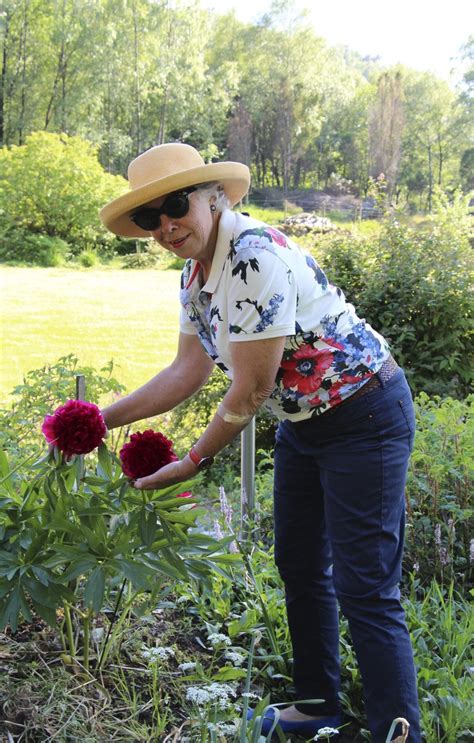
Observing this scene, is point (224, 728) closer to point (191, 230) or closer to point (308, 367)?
point (308, 367)

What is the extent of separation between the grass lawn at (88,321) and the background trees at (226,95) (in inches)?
379

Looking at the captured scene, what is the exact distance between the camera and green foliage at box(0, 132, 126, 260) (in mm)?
16094

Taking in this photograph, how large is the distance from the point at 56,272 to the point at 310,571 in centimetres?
1300

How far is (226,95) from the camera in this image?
2447cm

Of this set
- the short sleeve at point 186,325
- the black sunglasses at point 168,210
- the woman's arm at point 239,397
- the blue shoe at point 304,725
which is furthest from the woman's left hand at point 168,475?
the blue shoe at point 304,725

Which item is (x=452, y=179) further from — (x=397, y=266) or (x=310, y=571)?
(x=310, y=571)

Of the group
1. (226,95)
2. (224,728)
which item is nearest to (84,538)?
(224,728)

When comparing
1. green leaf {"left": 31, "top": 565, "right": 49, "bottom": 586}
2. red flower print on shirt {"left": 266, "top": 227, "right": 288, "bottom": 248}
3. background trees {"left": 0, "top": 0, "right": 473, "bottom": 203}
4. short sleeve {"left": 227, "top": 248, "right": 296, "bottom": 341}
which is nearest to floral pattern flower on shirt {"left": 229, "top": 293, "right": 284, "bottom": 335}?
short sleeve {"left": 227, "top": 248, "right": 296, "bottom": 341}

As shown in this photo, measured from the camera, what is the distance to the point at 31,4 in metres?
21.6

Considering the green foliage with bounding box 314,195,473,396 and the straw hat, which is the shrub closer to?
the green foliage with bounding box 314,195,473,396

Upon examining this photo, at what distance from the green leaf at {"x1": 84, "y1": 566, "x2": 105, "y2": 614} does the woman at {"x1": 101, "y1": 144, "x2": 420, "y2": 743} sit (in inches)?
8.1

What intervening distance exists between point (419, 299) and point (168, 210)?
123 inches

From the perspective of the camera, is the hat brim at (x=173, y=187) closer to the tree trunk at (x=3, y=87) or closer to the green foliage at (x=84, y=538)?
the green foliage at (x=84, y=538)

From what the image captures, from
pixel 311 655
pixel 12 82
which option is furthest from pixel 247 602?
pixel 12 82
